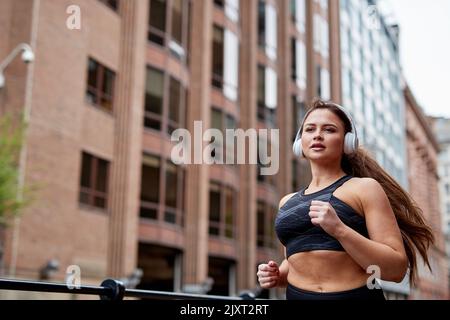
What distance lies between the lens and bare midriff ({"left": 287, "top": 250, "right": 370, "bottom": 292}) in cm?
185

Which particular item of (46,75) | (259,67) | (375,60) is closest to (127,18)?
(46,75)

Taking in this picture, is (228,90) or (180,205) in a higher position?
(228,90)

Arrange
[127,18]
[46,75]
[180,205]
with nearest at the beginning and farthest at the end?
[46,75]
[127,18]
[180,205]

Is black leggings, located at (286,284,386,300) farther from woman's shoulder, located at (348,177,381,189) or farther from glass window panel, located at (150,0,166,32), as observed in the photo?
glass window panel, located at (150,0,166,32)

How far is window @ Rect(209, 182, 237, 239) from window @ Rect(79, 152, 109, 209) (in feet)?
18.4

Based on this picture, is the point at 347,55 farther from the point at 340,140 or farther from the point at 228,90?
the point at 340,140

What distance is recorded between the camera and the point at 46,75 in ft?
55.7

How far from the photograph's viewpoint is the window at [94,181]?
59.1 ft

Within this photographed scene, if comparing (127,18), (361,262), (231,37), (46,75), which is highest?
(231,37)

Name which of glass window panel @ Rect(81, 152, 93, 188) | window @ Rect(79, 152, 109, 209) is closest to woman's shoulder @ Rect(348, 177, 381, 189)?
window @ Rect(79, 152, 109, 209)

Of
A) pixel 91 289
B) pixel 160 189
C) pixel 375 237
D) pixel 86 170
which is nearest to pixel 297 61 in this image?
pixel 160 189

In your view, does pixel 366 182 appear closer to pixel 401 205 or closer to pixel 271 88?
pixel 401 205
